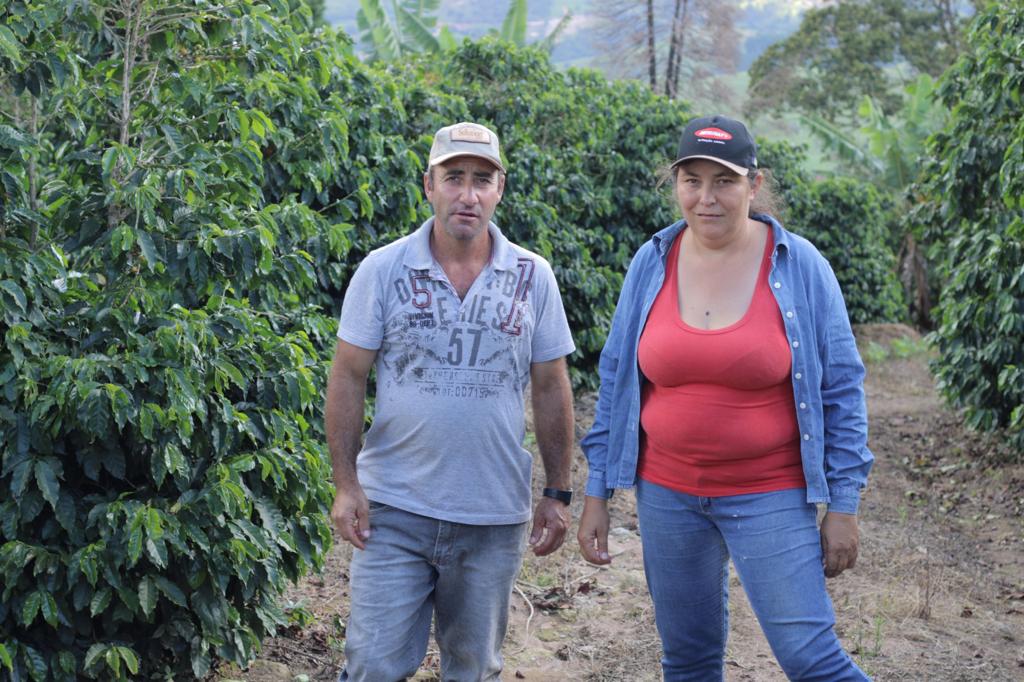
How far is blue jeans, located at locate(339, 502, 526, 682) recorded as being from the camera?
344 centimetres

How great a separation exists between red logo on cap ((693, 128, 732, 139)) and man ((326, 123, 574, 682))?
607mm

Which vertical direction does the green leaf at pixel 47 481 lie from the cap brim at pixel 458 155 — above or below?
below

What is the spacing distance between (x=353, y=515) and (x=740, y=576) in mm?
1112

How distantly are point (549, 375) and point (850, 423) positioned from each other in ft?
2.92

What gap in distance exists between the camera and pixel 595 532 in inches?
142

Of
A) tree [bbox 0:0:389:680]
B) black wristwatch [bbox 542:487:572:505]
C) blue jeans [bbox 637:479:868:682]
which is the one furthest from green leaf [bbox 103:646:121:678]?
blue jeans [bbox 637:479:868:682]

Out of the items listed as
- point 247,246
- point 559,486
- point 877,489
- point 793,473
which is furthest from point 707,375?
point 877,489

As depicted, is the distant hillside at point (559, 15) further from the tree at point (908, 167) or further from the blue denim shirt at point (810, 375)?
the blue denim shirt at point (810, 375)

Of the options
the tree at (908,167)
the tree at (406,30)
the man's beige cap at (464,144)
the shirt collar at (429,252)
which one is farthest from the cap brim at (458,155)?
the tree at (908,167)

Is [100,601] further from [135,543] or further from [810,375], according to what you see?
[810,375]

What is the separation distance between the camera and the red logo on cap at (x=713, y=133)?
334 centimetres

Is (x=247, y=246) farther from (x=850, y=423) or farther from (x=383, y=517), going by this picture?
(x=850, y=423)

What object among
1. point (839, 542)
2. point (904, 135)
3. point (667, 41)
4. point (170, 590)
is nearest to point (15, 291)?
point (170, 590)

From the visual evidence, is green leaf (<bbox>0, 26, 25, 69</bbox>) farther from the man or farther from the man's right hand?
the man's right hand
